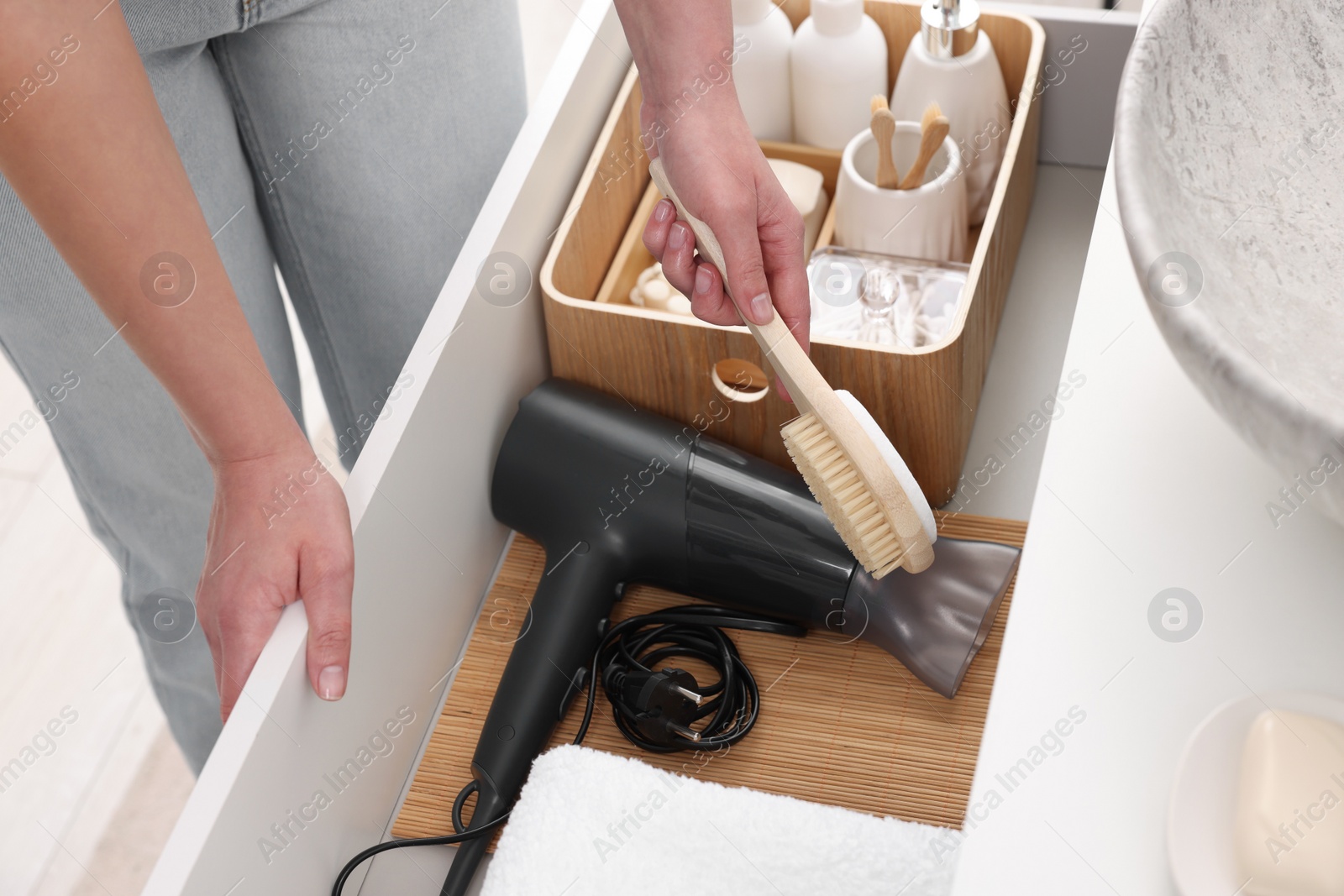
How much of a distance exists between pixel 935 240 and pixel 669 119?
0.22 m

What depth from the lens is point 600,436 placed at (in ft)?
2.24

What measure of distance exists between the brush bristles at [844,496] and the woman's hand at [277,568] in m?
0.23

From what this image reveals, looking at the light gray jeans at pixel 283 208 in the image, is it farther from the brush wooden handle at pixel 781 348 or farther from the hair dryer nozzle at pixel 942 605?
the hair dryer nozzle at pixel 942 605

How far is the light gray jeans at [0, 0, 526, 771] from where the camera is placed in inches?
28.3

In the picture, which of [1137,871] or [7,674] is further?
[7,674]

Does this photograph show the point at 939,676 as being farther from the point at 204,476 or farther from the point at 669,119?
the point at 204,476

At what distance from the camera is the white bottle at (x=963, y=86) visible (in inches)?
29.5

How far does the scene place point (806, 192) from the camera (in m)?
0.81

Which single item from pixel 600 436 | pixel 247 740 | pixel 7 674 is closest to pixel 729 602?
pixel 600 436

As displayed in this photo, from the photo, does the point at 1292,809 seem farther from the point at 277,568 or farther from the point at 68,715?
the point at 68,715

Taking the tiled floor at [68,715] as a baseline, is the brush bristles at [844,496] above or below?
above

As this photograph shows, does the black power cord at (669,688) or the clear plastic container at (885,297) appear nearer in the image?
the black power cord at (669,688)

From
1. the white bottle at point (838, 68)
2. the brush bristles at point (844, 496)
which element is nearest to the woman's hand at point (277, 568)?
the brush bristles at point (844, 496)

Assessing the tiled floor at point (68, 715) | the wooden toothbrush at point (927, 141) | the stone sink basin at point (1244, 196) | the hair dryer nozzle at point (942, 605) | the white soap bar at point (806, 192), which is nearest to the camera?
the stone sink basin at point (1244, 196)
